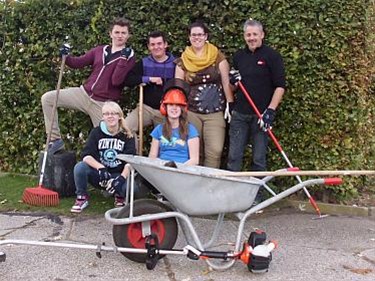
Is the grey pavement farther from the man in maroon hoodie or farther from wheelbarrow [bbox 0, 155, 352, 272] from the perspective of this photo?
the man in maroon hoodie

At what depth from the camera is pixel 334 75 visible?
18.4ft

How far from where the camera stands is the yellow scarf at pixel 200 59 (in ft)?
18.1

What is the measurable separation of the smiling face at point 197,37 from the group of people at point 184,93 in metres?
0.01

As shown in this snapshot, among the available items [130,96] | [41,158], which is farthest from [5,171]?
[130,96]

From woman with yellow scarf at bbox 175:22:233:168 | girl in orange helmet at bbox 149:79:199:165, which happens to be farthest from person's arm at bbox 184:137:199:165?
woman with yellow scarf at bbox 175:22:233:168

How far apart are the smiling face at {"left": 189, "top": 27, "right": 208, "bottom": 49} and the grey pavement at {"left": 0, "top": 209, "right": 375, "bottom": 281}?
69.9 inches

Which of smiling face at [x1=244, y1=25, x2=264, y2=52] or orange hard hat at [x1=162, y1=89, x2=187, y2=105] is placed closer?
orange hard hat at [x1=162, y1=89, x2=187, y2=105]

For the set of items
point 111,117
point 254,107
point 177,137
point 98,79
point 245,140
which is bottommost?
point 245,140

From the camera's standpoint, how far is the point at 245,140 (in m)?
5.67

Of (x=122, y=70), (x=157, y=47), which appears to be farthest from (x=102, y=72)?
(x=157, y=47)

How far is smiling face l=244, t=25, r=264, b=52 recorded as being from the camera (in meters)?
5.30

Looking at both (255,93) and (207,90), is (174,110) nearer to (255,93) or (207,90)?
(207,90)

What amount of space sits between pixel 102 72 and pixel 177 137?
55.5 inches

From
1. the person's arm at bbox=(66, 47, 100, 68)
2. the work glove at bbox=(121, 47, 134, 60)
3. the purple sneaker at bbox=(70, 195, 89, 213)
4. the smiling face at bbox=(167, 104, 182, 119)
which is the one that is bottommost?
the purple sneaker at bbox=(70, 195, 89, 213)
